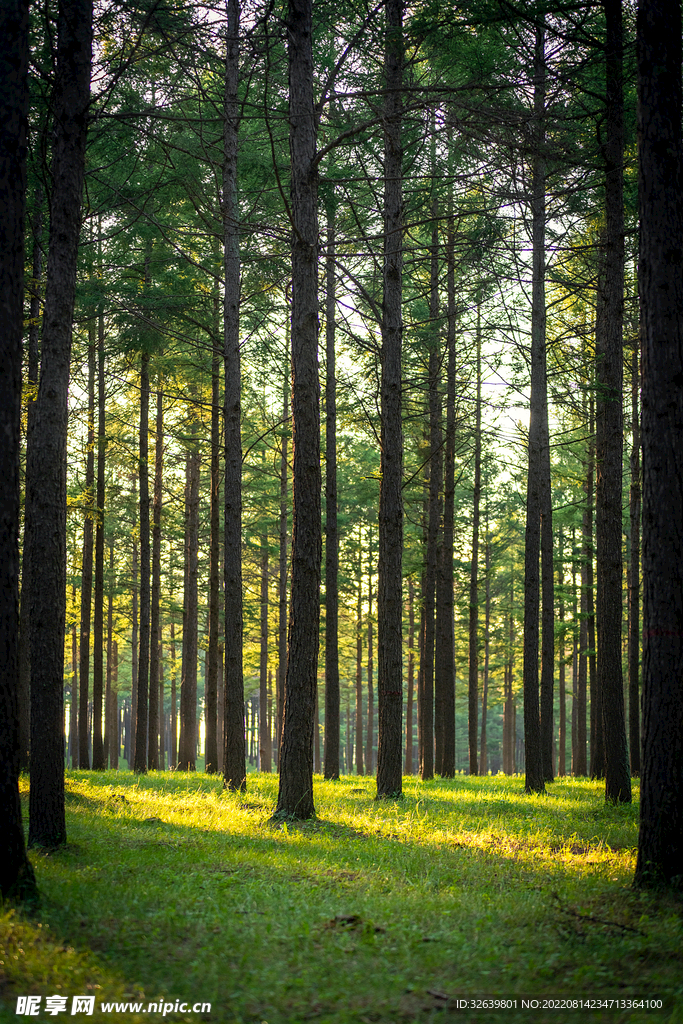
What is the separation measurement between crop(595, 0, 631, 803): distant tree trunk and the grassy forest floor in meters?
2.42

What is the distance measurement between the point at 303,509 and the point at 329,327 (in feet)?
29.6

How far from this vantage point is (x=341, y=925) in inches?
207

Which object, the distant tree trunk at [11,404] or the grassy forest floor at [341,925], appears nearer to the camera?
the grassy forest floor at [341,925]

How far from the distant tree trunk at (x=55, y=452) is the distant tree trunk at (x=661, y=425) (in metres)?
5.80

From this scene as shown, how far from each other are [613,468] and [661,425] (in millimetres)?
5223

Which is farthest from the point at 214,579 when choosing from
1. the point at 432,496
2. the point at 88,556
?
the point at 432,496

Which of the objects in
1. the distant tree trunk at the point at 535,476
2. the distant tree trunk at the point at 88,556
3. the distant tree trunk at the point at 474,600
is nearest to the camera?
the distant tree trunk at the point at 535,476

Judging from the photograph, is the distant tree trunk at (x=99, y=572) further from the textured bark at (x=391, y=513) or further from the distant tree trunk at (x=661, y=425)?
the distant tree trunk at (x=661, y=425)

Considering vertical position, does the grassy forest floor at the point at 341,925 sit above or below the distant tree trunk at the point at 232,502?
below

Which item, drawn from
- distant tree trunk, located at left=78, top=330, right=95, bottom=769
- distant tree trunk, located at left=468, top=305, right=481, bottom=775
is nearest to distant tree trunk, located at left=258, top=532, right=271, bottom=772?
distant tree trunk, located at left=78, top=330, right=95, bottom=769

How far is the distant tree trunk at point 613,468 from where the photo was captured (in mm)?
11031

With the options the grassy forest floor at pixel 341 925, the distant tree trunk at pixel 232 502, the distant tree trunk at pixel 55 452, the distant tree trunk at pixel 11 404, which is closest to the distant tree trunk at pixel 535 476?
the grassy forest floor at pixel 341 925

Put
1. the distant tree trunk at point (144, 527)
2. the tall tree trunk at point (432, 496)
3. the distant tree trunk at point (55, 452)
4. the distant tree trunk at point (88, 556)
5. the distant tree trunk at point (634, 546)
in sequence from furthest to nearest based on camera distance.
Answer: the distant tree trunk at point (88, 556) → the distant tree trunk at point (634, 546) → the distant tree trunk at point (144, 527) → the tall tree trunk at point (432, 496) → the distant tree trunk at point (55, 452)

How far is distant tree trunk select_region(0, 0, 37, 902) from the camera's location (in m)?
5.49
